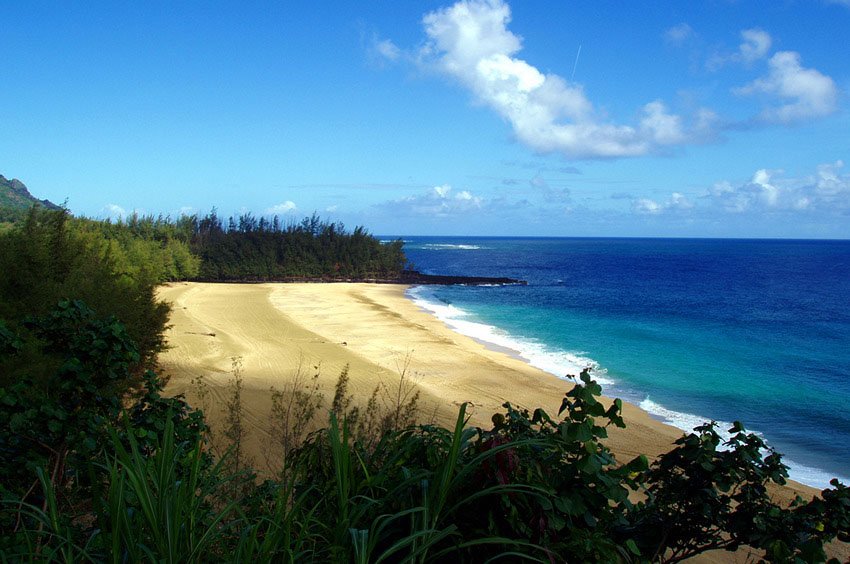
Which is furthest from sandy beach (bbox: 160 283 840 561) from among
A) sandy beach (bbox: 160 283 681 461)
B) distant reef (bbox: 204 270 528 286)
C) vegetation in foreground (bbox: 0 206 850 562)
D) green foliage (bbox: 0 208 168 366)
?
distant reef (bbox: 204 270 528 286)

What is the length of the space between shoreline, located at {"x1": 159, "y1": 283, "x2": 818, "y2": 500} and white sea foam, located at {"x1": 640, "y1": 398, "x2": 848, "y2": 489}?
0.55 m

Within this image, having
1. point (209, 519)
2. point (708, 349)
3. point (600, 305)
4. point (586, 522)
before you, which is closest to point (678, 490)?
point (586, 522)

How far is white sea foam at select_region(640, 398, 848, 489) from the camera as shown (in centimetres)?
1266

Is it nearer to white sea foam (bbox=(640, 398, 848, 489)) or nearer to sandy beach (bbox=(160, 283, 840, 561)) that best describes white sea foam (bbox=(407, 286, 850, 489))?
white sea foam (bbox=(640, 398, 848, 489))

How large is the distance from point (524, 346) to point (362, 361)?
30.4 ft

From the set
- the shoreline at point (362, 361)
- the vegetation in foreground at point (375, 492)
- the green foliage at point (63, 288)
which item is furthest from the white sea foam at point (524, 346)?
the vegetation in foreground at point (375, 492)

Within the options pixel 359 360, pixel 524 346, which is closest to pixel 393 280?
pixel 524 346

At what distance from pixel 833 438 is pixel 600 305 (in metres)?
30.0

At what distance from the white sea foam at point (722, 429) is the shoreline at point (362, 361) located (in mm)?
554

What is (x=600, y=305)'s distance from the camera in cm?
4581

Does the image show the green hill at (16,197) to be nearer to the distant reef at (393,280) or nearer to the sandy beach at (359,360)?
the distant reef at (393,280)

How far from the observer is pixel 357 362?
807 inches

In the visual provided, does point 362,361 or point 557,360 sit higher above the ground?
point 362,361

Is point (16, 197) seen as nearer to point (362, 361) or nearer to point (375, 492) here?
point (362, 361)
